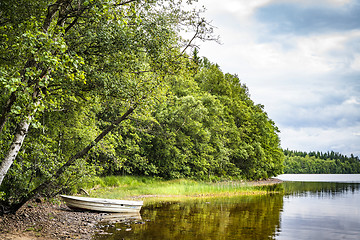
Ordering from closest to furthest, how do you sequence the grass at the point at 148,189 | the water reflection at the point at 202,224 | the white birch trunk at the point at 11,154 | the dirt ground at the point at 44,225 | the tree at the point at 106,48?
1. the white birch trunk at the point at 11,154
2. the tree at the point at 106,48
3. the dirt ground at the point at 44,225
4. the water reflection at the point at 202,224
5. the grass at the point at 148,189

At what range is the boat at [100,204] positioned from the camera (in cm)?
1664

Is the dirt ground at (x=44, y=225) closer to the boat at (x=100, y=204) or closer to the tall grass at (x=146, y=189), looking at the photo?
the boat at (x=100, y=204)

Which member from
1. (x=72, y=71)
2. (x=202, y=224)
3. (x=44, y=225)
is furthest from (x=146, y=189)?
(x=72, y=71)

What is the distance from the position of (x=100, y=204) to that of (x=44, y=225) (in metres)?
4.86

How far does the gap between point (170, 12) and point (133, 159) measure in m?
25.0

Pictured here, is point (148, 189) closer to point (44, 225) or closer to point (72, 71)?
point (44, 225)

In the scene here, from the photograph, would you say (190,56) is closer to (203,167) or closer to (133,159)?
(133,159)

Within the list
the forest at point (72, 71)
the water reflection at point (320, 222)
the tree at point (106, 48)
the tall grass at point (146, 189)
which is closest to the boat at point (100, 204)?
the forest at point (72, 71)

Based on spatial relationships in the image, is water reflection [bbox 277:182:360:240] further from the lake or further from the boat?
the boat

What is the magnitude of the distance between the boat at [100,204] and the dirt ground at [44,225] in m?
0.96

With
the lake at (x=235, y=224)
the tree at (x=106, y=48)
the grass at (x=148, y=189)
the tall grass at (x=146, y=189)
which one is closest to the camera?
the tree at (x=106, y=48)

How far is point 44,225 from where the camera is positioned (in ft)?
40.1

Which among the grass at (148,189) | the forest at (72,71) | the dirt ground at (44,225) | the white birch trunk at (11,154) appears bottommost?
the grass at (148,189)

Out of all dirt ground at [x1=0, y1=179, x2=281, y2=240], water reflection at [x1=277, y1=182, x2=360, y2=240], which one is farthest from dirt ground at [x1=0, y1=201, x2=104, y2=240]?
water reflection at [x1=277, y1=182, x2=360, y2=240]
